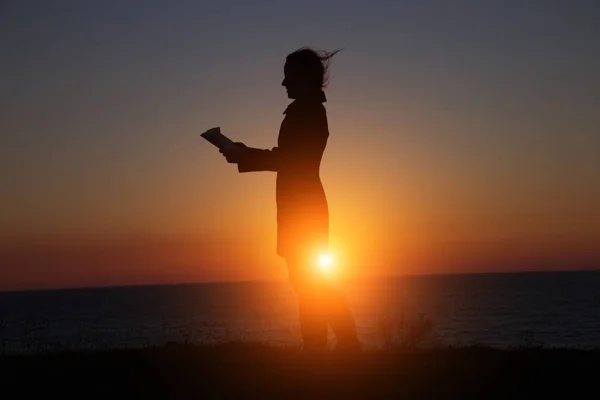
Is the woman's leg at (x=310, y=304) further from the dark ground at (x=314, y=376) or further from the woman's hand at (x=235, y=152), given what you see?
the woman's hand at (x=235, y=152)

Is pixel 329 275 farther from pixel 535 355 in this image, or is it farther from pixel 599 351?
pixel 599 351

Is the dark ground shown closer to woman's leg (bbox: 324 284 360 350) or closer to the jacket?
woman's leg (bbox: 324 284 360 350)

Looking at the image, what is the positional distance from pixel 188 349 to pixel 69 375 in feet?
6.01

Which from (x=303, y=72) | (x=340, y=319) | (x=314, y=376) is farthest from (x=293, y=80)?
(x=314, y=376)

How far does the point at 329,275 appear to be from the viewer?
750 cm

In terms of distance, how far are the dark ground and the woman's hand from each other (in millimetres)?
Result: 2020

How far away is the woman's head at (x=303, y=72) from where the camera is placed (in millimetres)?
7562

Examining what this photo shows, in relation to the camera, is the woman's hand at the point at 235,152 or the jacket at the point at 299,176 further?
the woman's hand at the point at 235,152

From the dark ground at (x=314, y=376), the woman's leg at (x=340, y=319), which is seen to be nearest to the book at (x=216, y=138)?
the woman's leg at (x=340, y=319)

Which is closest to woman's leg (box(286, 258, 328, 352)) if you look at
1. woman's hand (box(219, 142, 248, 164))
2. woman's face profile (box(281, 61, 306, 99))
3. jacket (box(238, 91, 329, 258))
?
jacket (box(238, 91, 329, 258))

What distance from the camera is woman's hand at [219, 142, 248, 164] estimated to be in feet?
25.2

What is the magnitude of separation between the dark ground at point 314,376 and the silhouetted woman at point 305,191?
0.41 m

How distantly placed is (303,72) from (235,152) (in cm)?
100

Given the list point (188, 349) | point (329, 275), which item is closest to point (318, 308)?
point (329, 275)
